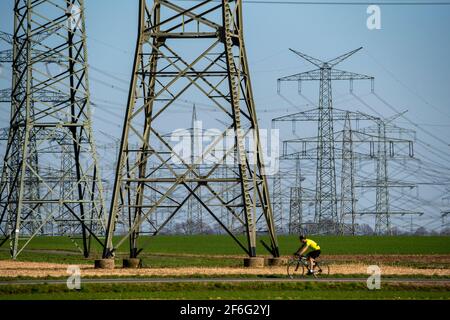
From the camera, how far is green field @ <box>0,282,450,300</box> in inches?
1185

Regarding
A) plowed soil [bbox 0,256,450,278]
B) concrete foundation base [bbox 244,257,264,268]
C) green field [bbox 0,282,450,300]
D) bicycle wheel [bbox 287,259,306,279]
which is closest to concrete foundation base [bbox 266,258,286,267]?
plowed soil [bbox 0,256,450,278]

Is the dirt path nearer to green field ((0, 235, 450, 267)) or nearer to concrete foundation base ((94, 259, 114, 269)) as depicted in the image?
concrete foundation base ((94, 259, 114, 269))

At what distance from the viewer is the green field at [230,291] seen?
98.7 feet

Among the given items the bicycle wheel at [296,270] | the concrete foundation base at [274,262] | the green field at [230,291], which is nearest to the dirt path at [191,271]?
the bicycle wheel at [296,270]

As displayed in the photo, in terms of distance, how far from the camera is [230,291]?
107ft

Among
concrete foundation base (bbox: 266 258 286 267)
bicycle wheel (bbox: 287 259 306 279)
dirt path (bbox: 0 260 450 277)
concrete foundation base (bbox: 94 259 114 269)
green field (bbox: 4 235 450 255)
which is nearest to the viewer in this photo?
bicycle wheel (bbox: 287 259 306 279)

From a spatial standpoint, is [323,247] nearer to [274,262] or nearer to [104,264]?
[274,262]

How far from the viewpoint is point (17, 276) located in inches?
1586

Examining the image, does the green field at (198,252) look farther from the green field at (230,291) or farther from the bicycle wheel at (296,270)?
the green field at (230,291)

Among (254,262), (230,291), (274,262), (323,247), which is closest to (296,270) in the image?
(230,291)
